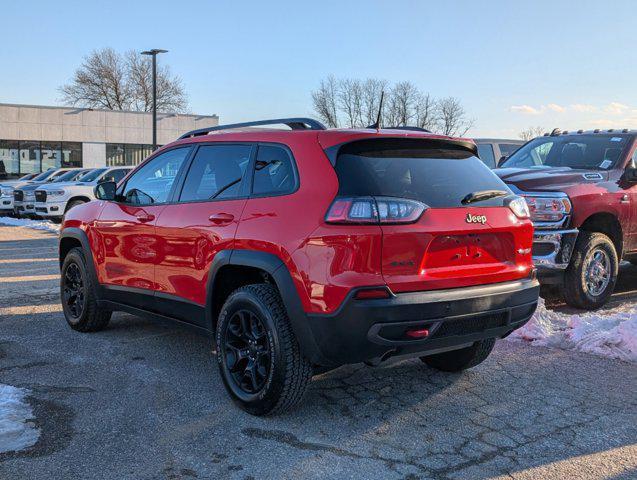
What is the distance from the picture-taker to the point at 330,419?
3926 millimetres

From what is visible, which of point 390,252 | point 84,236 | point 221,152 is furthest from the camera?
point 84,236

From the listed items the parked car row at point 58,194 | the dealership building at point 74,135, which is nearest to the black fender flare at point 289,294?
the parked car row at point 58,194

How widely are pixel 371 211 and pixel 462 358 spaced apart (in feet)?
5.76

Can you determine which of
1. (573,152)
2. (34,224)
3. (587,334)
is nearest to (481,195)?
(587,334)

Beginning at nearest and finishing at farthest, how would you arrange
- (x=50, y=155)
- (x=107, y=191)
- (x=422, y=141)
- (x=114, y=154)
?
(x=422, y=141) → (x=107, y=191) → (x=50, y=155) → (x=114, y=154)

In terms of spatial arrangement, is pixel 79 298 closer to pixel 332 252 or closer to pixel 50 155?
pixel 332 252

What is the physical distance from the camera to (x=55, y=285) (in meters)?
8.51

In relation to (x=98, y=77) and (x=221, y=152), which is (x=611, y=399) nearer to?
(x=221, y=152)

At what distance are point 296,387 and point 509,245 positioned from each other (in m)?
1.54

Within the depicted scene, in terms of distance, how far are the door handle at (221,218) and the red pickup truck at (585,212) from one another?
355 centimetres

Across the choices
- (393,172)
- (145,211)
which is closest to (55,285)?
(145,211)

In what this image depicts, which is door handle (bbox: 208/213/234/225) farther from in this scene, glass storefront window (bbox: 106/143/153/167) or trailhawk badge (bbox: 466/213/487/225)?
glass storefront window (bbox: 106/143/153/167)

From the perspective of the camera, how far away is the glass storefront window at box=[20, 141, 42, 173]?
40.5 metres

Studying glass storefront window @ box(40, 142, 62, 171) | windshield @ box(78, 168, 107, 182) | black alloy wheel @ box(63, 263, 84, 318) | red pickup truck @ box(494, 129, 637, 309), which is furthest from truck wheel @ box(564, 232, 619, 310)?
glass storefront window @ box(40, 142, 62, 171)
